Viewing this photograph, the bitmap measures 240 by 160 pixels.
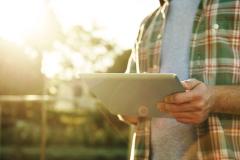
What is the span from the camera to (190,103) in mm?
1754

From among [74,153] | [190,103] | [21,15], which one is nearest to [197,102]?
[190,103]

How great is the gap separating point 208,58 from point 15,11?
20.4 feet

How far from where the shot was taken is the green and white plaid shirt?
76.6 inches

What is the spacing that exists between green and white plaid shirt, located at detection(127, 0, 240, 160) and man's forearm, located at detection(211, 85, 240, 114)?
5cm

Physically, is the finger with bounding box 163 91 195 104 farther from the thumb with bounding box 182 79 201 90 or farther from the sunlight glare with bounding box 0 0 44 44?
the sunlight glare with bounding box 0 0 44 44

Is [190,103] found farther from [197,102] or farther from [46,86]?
[46,86]

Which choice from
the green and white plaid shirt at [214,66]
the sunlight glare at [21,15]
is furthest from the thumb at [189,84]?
the sunlight glare at [21,15]

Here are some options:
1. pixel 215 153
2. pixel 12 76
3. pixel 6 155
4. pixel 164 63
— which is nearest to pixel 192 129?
pixel 215 153

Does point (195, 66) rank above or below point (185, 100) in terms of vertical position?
above

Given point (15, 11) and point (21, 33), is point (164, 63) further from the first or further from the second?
point (21, 33)

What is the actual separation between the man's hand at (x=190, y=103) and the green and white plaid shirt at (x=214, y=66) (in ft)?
0.50

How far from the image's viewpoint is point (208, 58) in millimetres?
Answer: 2008

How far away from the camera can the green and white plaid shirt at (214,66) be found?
195cm

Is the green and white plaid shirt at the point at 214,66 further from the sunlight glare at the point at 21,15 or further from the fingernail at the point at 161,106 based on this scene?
the sunlight glare at the point at 21,15
